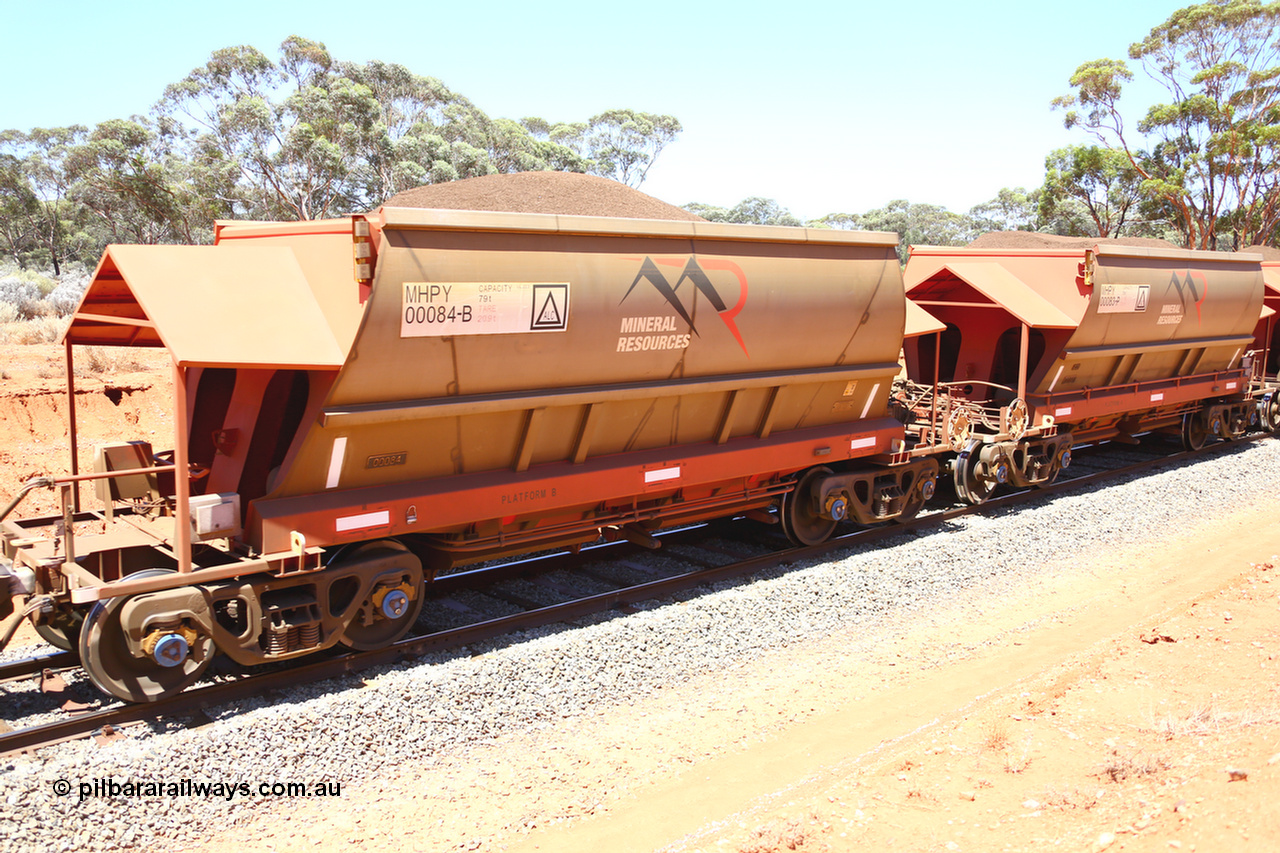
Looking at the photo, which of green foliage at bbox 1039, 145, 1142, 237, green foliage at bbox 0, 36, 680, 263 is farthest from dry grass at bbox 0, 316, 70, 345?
green foliage at bbox 1039, 145, 1142, 237

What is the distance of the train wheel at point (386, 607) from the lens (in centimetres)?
730

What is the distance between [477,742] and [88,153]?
36310mm

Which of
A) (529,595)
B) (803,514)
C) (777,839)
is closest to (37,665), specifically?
(529,595)

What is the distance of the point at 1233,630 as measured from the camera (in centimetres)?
816

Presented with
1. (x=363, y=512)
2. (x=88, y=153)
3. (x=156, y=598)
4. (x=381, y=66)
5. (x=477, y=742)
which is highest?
(x=381, y=66)

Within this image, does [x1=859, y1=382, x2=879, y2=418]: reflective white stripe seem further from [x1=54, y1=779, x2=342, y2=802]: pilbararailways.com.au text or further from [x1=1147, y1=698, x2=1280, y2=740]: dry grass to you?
[x1=54, y1=779, x2=342, y2=802]: pilbararailways.com.au text

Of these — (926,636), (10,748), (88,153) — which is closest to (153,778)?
(10,748)

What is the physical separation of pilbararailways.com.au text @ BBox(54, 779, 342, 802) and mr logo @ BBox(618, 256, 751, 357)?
4.49 m

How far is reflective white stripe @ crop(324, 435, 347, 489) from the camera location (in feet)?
22.7

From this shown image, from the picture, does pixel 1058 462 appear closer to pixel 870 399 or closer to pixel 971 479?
pixel 971 479

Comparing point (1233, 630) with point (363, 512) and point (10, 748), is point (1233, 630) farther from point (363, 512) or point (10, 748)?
point (10, 748)

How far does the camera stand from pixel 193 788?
18.4 ft

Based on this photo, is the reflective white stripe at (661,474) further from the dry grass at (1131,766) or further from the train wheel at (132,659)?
the dry grass at (1131,766)

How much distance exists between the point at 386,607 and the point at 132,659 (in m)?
1.80
